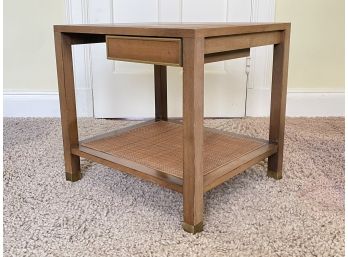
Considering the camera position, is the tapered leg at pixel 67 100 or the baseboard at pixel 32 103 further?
the baseboard at pixel 32 103

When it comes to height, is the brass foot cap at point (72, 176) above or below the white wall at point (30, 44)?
below

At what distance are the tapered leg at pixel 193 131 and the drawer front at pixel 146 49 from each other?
0.03 m

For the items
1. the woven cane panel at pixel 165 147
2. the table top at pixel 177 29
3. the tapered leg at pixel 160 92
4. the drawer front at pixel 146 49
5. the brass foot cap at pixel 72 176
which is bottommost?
the brass foot cap at pixel 72 176

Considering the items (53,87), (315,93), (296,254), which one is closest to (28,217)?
(296,254)

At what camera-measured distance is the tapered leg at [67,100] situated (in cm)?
112

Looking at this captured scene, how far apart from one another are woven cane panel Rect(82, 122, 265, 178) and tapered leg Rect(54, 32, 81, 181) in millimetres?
54

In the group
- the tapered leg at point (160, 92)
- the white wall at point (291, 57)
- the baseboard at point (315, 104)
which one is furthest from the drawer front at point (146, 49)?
the baseboard at point (315, 104)

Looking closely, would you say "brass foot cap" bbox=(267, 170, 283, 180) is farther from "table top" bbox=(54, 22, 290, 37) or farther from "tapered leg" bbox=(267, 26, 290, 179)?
"table top" bbox=(54, 22, 290, 37)

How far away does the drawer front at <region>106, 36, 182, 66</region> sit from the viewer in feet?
2.76

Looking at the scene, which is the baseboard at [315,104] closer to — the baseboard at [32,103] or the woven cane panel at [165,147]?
the woven cane panel at [165,147]

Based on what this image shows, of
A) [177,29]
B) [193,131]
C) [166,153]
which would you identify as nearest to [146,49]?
[177,29]

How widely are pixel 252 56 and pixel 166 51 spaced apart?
3.38ft

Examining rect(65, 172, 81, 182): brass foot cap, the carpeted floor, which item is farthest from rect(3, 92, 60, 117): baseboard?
rect(65, 172, 81, 182): brass foot cap

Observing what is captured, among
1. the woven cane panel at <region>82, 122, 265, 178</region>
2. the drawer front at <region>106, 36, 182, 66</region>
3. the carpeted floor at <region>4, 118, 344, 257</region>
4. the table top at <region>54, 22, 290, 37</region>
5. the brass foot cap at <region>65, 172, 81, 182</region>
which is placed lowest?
the carpeted floor at <region>4, 118, 344, 257</region>
